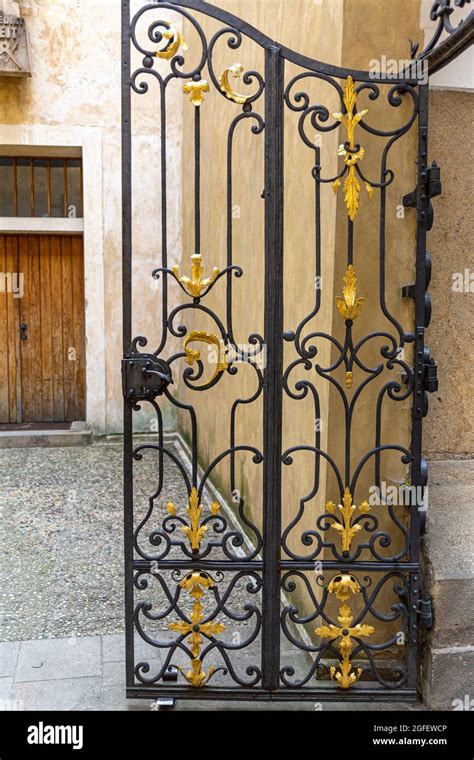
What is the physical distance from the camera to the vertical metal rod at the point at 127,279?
2.37m

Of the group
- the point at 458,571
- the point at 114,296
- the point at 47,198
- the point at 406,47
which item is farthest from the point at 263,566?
the point at 47,198

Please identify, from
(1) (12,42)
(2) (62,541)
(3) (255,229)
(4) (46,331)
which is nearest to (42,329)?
(4) (46,331)

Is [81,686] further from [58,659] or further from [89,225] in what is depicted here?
[89,225]

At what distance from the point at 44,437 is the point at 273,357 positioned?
512cm

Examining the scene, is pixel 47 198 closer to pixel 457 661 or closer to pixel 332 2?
pixel 332 2

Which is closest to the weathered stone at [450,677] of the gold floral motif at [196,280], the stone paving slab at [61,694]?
the stone paving slab at [61,694]

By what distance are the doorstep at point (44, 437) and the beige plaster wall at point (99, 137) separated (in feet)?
0.60

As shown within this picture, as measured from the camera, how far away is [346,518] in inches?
99.4

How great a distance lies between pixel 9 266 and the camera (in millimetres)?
7609

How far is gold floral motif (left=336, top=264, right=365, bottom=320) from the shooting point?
2.47 m

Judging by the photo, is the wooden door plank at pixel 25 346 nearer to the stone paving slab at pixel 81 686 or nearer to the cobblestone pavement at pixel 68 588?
the cobblestone pavement at pixel 68 588

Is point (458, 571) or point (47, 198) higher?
point (47, 198)
